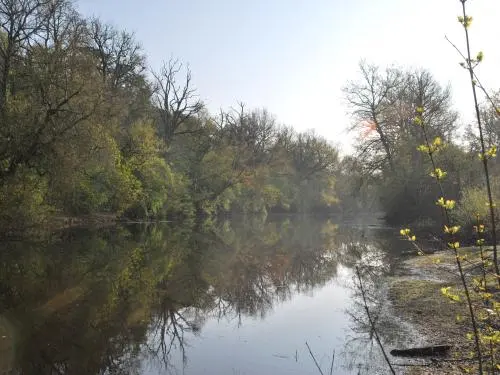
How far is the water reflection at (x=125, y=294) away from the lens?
27.9 feet

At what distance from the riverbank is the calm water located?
1000 mm

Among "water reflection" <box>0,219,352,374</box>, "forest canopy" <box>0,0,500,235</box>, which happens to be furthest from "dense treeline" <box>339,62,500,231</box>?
"water reflection" <box>0,219,352,374</box>

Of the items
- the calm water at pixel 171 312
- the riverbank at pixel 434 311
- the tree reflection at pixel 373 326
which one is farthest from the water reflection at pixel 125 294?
the riverbank at pixel 434 311

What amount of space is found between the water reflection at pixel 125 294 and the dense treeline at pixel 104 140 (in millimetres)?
3843

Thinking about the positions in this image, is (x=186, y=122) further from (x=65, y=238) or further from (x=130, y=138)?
(x=65, y=238)

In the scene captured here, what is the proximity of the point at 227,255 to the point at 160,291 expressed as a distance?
31.5 feet

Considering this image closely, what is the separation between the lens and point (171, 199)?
4581 cm

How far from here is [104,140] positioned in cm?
2489

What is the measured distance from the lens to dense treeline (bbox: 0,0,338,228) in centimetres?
2262

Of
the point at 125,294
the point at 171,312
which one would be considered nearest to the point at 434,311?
the point at 171,312

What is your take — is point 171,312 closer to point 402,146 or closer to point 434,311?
point 434,311

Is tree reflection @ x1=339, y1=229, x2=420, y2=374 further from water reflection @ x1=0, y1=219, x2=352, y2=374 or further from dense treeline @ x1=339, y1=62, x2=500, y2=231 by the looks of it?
dense treeline @ x1=339, y1=62, x2=500, y2=231

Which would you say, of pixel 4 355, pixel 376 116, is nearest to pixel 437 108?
pixel 376 116

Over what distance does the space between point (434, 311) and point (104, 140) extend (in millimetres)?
19243
